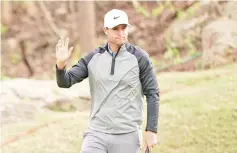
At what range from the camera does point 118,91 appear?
16.1 ft

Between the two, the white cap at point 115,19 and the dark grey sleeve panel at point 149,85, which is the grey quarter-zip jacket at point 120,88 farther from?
the white cap at point 115,19

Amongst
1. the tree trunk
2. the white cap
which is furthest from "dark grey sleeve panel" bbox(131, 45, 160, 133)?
the tree trunk

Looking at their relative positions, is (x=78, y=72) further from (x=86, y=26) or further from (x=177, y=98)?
(x=86, y=26)

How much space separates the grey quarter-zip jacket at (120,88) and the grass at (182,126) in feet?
9.99

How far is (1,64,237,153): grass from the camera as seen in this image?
8.11m

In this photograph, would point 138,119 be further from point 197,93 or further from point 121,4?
point 121,4

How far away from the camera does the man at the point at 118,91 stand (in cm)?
492

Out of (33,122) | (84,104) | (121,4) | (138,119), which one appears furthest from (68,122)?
(121,4)

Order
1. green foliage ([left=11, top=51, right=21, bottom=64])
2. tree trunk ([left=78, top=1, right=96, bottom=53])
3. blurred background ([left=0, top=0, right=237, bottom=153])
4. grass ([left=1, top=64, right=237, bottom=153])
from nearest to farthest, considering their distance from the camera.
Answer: grass ([left=1, top=64, right=237, bottom=153])
blurred background ([left=0, top=0, right=237, bottom=153])
tree trunk ([left=78, top=1, right=96, bottom=53])
green foliage ([left=11, top=51, right=21, bottom=64])

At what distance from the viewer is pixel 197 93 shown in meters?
10.3

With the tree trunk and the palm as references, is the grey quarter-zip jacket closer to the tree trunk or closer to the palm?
the palm

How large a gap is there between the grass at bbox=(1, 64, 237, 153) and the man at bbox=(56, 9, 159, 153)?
3039 mm

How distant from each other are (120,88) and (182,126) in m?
3.91

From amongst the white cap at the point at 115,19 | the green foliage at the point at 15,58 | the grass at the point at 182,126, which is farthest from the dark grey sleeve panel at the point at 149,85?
the green foliage at the point at 15,58
